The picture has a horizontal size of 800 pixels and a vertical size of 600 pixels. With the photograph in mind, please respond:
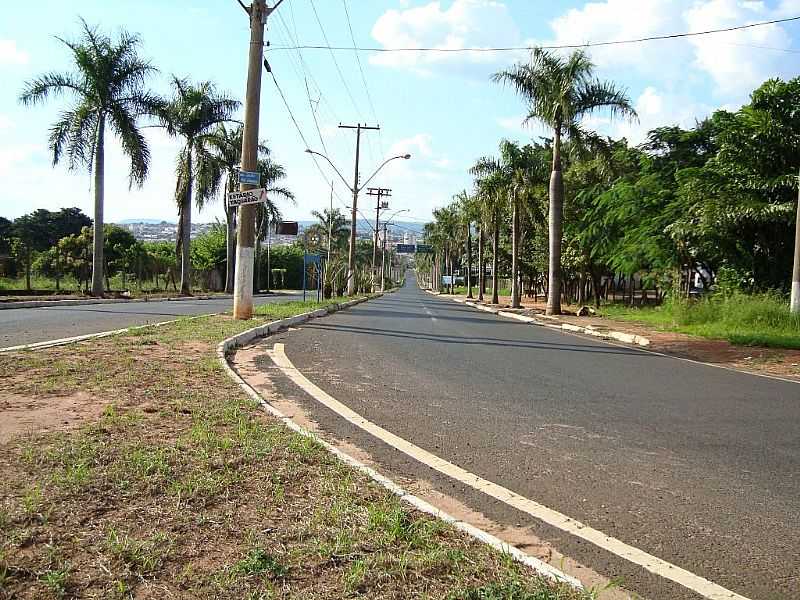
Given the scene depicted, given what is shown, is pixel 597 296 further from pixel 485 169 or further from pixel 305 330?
pixel 305 330

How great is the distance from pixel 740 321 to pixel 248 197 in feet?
41.1

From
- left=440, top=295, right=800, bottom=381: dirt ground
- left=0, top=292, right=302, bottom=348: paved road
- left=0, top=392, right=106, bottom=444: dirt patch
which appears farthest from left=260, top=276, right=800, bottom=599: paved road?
left=0, top=292, right=302, bottom=348: paved road

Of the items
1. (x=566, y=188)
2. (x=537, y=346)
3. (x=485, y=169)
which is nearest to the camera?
(x=537, y=346)

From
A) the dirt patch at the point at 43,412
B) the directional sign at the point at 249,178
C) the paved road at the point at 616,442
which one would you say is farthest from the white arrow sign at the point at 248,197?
the dirt patch at the point at 43,412

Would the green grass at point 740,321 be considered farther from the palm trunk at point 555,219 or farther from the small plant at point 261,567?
the small plant at point 261,567

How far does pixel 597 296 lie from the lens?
37.4m

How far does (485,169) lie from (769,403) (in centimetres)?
→ 3266

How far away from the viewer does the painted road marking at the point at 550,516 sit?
3188 millimetres

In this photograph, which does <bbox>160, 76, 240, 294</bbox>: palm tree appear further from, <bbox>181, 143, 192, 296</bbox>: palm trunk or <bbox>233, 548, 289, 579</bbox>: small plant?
<bbox>233, 548, 289, 579</bbox>: small plant

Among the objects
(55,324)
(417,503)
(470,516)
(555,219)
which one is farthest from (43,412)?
(555,219)

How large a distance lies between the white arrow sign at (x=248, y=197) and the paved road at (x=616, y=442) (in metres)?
4.83

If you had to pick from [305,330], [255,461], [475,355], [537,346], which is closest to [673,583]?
[255,461]

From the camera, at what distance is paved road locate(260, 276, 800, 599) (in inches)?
144

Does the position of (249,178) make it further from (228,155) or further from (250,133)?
(228,155)
